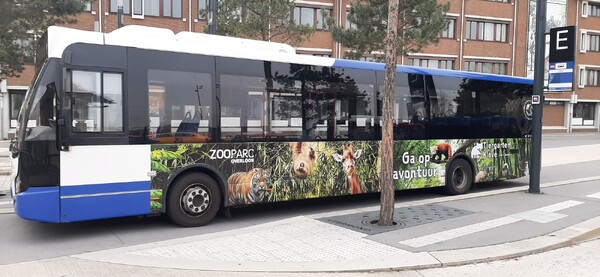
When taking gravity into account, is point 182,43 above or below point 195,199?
above

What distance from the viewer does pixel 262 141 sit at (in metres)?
8.21

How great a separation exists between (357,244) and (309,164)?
8.43 ft

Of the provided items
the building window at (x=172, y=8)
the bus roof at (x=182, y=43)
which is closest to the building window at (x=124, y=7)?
the building window at (x=172, y=8)

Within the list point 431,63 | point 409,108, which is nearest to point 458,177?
point 409,108

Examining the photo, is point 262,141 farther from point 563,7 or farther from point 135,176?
point 563,7

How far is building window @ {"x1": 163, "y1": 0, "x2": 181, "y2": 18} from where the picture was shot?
3266cm

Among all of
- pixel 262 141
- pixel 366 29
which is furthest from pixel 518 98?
pixel 366 29

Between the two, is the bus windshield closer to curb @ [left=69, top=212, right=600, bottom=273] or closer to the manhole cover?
curb @ [left=69, top=212, right=600, bottom=273]

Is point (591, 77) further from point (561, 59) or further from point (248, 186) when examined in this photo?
point (248, 186)

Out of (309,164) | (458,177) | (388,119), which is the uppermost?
(388,119)

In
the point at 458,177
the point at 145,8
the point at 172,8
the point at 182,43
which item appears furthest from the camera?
the point at 172,8

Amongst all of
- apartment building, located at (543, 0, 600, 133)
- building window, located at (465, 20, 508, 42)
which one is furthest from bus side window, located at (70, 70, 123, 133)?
apartment building, located at (543, 0, 600, 133)

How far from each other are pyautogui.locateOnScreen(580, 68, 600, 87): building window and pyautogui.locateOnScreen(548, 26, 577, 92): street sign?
43.1 meters

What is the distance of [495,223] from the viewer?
7.72 metres
